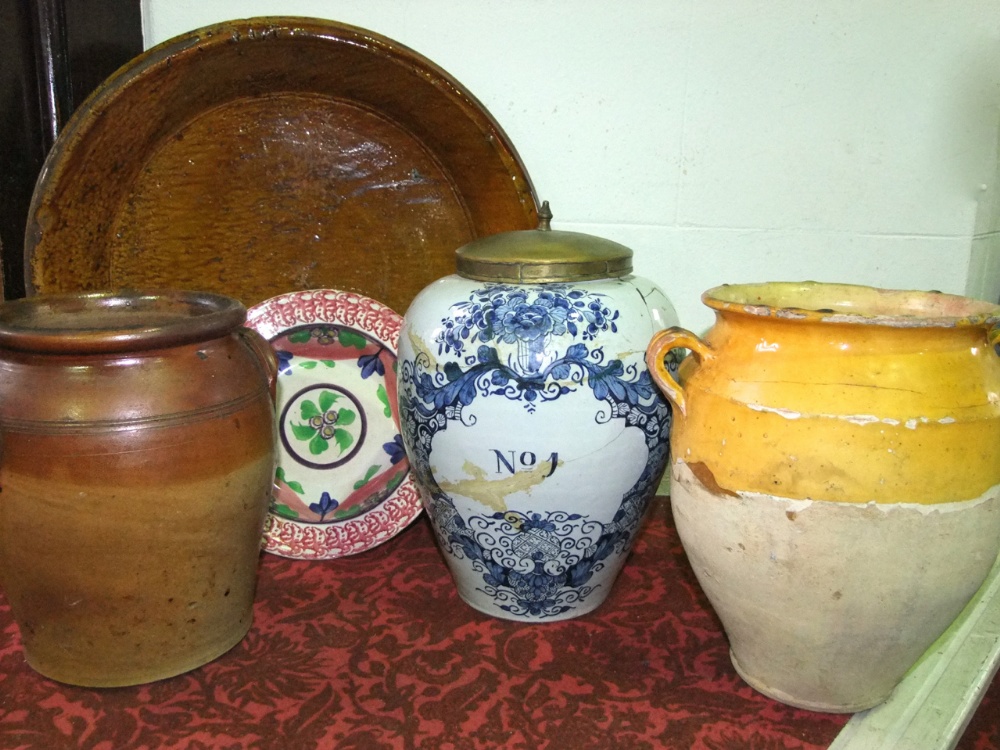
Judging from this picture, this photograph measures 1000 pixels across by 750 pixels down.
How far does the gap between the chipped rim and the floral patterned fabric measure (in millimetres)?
416

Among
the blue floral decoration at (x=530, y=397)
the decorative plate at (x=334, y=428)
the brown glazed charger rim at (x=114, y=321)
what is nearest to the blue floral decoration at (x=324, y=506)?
the decorative plate at (x=334, y=428)

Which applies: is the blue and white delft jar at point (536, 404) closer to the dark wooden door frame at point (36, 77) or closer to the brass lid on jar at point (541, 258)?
the brass lid on jar at point (541, 258)

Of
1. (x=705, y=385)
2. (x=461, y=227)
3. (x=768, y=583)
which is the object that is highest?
(x=461, y=227)

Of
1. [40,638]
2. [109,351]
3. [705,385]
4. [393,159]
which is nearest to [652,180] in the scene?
[393,159]

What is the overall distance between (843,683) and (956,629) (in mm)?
318

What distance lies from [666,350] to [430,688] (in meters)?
0.45

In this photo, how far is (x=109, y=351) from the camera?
2.79ft

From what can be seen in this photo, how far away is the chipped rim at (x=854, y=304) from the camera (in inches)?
31.5

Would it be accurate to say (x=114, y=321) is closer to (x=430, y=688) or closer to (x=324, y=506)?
(x=324, y=506)

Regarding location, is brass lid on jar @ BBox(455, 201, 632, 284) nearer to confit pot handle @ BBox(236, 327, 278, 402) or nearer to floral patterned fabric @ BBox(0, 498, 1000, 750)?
confit pot handle @ BBox(236, 327, 278, 402)

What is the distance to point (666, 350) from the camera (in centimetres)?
94

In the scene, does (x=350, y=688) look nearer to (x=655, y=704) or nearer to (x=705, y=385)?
(x=655, y=704)

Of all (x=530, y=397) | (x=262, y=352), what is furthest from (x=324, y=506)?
A: (x=530, y=397)

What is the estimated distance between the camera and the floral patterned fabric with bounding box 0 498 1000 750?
0.89 m
